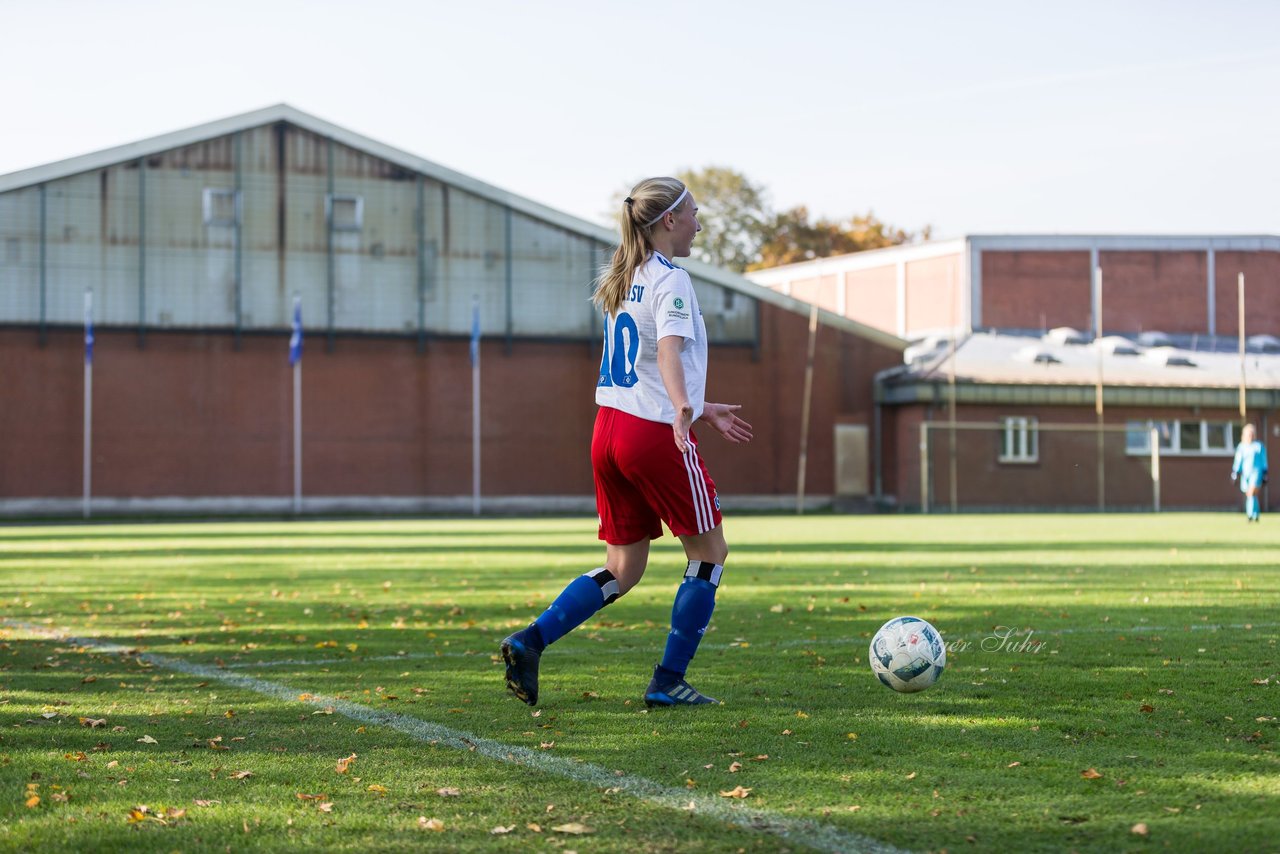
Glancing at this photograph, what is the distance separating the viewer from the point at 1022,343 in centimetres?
5406

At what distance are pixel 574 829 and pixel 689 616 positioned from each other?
2237mm

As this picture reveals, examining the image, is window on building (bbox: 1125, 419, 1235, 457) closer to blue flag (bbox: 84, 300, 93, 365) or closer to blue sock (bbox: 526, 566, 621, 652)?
blue flag (bbox: 84, 300, 93, 365)

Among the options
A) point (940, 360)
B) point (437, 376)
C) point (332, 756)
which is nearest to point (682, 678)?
point (332, 756)

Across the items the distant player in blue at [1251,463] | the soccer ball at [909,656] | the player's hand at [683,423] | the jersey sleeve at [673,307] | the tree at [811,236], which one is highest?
the tree at [811,236]

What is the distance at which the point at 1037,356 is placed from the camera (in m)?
49.8

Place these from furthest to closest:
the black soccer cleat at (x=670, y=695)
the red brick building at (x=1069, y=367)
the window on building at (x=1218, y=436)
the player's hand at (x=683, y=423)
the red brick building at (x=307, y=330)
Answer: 1. the window on building at (x=1218, y=436)
2. the red brick building at (x=1069, y=367)
3. the red brick building at (x=307, y=330)
4. the black soccer cleat at (x=670, y=695)
5. the player's hand at (x=683, y=423)

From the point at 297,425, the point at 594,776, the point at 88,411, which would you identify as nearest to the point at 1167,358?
the point at 297,425

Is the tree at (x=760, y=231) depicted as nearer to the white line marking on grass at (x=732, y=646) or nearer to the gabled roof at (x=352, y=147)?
the gabled roof at (x=352, y=147)

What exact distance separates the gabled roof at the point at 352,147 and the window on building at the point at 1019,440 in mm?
6445

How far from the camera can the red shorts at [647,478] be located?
19.8 feet

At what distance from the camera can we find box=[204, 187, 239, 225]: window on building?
41.8 m

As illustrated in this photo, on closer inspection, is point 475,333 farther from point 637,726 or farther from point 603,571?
point 637,726

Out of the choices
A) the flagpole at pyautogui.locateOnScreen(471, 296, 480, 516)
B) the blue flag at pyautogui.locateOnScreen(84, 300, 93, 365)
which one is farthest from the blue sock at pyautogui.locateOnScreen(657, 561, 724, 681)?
the flagpole at pyautogui.locateOnScreen(471, 296, 480, 516)

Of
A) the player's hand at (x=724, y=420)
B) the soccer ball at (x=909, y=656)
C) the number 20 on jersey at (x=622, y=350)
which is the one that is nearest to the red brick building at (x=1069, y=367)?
the soccer ball at (x=909, y=656)
